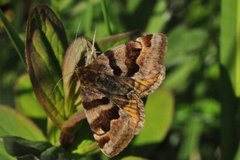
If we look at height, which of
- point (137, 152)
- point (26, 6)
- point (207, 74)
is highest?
point (26, 6)

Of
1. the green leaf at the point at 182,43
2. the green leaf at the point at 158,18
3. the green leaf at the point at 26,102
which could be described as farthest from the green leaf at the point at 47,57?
the green leaf at the point at 182,43

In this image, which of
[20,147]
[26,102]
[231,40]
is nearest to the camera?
[20,147]

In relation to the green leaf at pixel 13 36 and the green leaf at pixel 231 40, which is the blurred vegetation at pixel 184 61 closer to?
the green leaf at pixel 231 40

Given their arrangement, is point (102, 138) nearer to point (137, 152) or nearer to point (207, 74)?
point (137, 152)

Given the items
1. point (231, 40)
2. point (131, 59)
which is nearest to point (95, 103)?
point (131, 59)

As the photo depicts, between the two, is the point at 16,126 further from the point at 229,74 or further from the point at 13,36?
the point at 229,74

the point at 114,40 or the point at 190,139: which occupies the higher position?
the point at 114,40

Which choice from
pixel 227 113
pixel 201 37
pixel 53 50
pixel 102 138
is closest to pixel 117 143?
pixel 102 138
